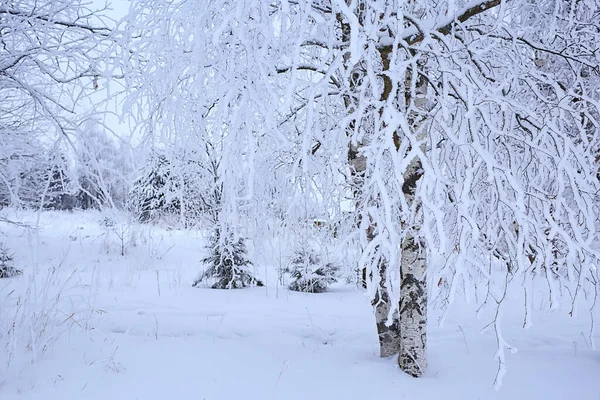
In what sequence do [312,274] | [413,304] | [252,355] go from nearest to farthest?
1. [413,304]
2. [252,355]
3. [312,274]

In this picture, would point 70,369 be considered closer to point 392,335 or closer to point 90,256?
point 392,335

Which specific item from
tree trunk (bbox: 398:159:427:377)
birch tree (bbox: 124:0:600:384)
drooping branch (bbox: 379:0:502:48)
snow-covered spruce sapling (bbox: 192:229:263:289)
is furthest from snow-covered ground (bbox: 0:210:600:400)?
snow-covered spruce sapling (bbox: 192:229:263:289)

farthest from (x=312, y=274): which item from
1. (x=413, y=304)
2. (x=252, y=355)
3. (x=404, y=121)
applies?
(x=404, y=121)

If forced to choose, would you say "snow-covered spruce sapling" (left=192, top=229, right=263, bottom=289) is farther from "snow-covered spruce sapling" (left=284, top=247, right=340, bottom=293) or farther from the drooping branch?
the drooping branch

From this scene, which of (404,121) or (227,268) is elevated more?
(404,121)

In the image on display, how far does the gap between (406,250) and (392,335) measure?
2.88 feet

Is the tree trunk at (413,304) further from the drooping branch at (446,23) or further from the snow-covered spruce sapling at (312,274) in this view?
the snow-covered spruce sapling at (312,274)

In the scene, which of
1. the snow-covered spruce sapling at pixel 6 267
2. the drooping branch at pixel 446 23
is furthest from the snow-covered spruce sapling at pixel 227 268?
the drooping branch at pixel 446 23

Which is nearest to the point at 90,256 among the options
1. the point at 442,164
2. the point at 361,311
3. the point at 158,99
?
the point at 361,311

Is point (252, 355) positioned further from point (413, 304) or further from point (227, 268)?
point (227, 268)

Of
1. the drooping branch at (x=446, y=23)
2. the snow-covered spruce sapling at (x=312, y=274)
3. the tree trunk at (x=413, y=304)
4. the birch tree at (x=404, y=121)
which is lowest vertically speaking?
the snow-covered spruce sapling at (x=312, y=274)

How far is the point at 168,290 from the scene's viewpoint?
6.43 meters

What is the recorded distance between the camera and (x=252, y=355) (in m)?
3.45

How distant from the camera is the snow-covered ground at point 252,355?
2822 millimetres
